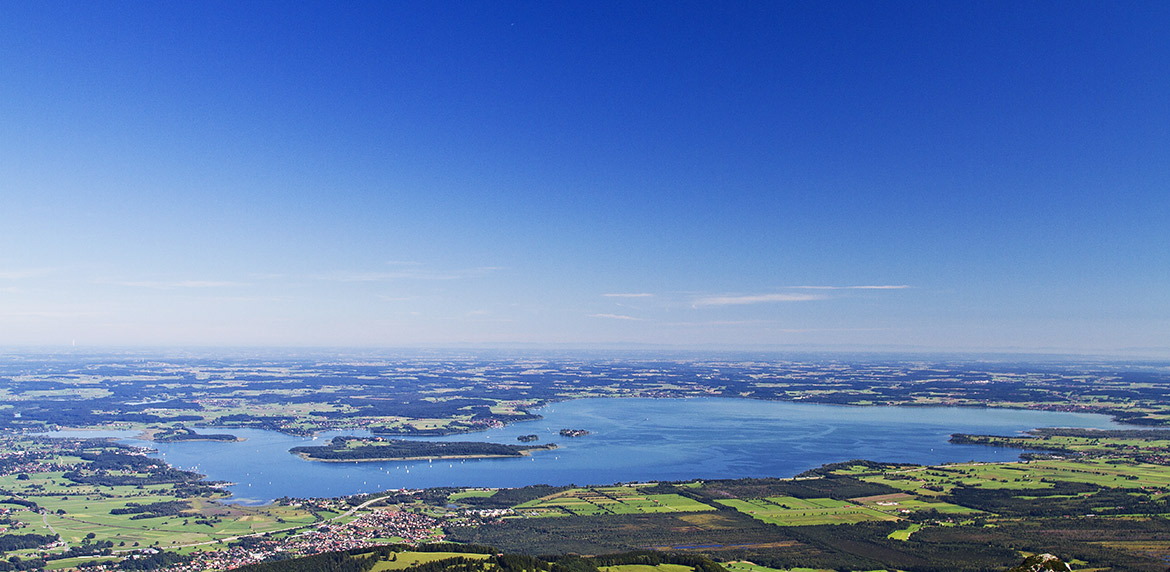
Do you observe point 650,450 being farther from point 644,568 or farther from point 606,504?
point 644,568

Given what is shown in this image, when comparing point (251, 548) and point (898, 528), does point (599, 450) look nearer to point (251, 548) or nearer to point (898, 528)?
point (898, 528)

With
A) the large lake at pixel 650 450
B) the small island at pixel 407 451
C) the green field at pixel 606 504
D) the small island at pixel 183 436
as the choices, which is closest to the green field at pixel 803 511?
the green field at pixel 606 504

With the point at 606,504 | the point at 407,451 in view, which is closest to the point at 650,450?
the point at 407,451

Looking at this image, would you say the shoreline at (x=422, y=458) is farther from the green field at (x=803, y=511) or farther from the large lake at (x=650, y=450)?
the green field at (x=803, y=511)

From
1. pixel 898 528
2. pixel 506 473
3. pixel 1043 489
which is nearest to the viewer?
pixel 898 528

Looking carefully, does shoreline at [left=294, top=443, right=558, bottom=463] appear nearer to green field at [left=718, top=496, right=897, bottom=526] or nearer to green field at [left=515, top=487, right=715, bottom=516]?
green field at [left=515, top=487, right=715, bottom=516]

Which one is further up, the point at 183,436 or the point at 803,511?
the point at 183,436

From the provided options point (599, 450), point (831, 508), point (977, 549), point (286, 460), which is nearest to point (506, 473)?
point (599, 450)
